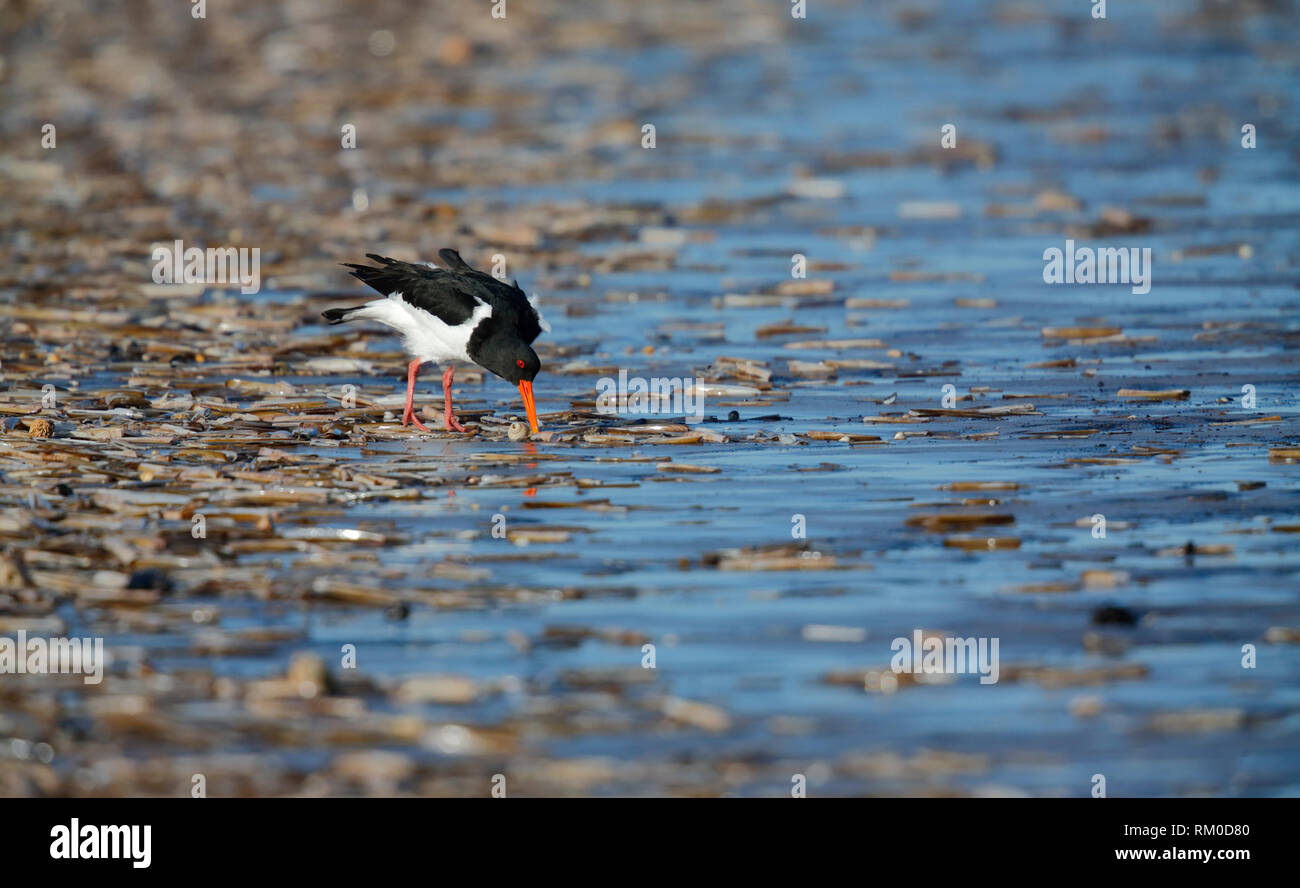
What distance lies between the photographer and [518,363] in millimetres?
14078

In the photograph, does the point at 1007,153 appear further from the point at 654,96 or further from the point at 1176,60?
the point at 1176,60

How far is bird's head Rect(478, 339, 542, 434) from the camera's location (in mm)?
14039

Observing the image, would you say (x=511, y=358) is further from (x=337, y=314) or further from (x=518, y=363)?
(x=337, y=314)

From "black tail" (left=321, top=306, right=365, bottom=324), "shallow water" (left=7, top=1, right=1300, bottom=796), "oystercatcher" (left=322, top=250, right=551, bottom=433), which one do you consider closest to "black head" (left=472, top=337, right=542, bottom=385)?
"oystercatcher" (left=322, top=250, right=551, bottom=433)

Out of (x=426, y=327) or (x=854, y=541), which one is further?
(x=426, y=327)

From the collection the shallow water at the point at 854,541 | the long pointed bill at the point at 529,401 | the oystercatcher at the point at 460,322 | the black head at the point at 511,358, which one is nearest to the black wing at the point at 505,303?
the oystercatcher at the point at 460,322

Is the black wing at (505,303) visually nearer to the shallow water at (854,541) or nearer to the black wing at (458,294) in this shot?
the black wing at (458,294)

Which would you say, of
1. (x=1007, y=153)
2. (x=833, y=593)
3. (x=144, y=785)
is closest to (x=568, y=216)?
(x=1007, y=153)

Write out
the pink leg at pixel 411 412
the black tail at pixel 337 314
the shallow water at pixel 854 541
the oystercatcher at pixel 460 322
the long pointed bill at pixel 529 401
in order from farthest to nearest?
the black tail at pixel 337 314 → the pink leg at pixel 411 412 → the oystercatcher at pixel 460 322 → the long pointed bill at pixel 529 401 → the shallow water at pixel 854 541

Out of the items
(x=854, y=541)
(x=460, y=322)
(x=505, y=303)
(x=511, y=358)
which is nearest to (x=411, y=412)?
(x=460, y=322)

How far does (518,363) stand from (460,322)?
53cm

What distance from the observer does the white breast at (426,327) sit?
14.2 m

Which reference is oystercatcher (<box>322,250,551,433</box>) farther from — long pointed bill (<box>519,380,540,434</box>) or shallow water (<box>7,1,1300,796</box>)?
shallow water (<box>7,1,1300,796</box>)
